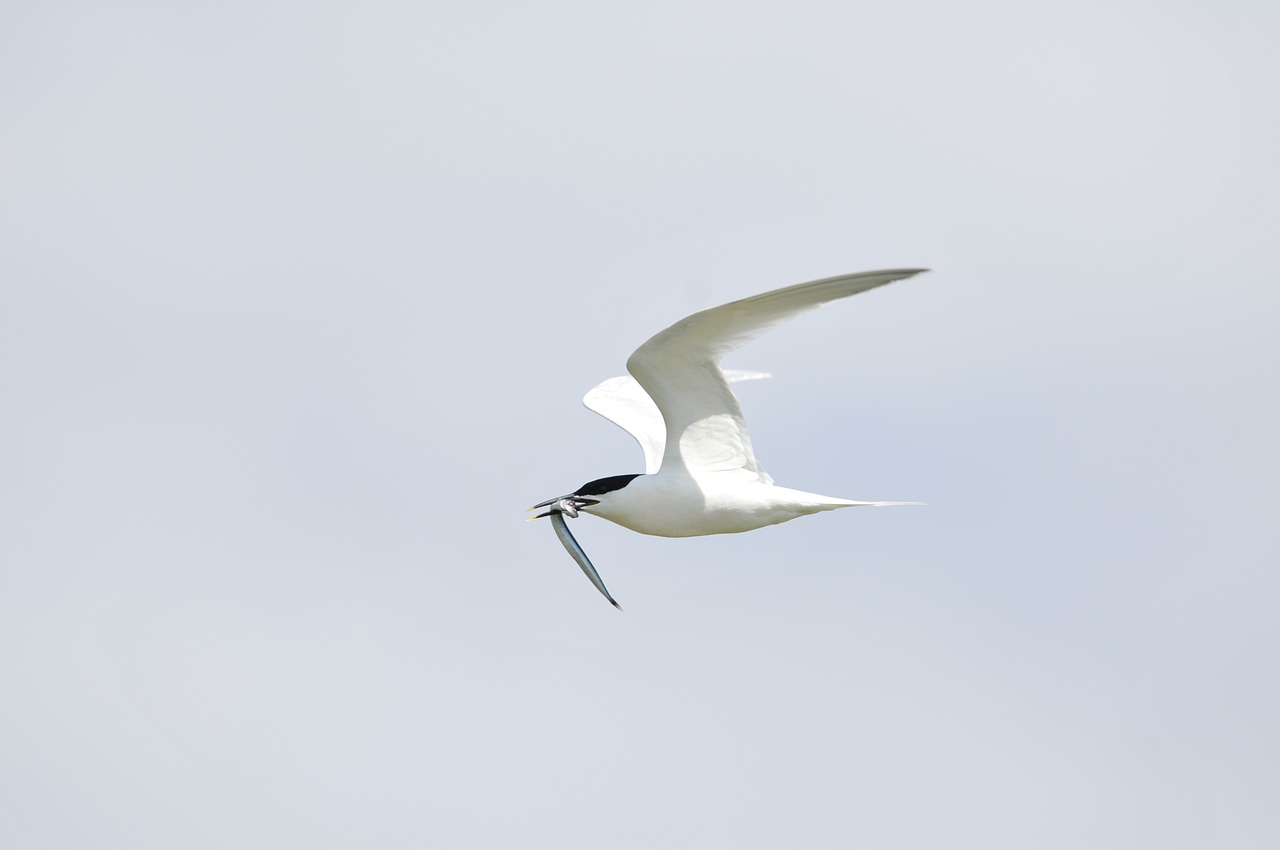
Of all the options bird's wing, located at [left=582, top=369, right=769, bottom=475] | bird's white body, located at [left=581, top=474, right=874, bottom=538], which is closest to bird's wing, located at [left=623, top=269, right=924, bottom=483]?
bird's white body, located at [left=581, top=474, right=874, bottom=538]

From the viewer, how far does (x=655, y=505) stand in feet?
40.7

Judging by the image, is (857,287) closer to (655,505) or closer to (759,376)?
(655,505)

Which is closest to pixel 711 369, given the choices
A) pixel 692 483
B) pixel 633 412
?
pixel 692 483

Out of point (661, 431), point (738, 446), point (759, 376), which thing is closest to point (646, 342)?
point (738, 446)

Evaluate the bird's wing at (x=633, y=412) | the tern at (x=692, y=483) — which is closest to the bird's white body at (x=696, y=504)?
the tern at (x=692, y=483)

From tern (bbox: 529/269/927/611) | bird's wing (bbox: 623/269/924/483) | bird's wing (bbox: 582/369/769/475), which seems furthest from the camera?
bird's wing (bbox: 582/369/769/475)

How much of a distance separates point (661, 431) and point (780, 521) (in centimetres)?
244

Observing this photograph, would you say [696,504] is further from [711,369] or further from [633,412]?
Result: [633,412]

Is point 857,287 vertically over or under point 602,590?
over

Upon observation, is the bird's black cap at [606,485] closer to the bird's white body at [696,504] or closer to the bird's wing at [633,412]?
the bird's white body at [696,504]

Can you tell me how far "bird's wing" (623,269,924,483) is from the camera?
395 inches

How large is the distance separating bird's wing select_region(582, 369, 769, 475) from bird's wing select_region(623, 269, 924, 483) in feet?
5.40

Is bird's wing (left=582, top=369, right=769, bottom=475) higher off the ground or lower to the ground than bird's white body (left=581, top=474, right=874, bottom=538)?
higher

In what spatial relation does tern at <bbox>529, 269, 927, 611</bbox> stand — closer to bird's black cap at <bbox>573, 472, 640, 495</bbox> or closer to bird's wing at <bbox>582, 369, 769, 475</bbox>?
bird's black cap at <bbox>573, 472, 640, 495</bbox>
